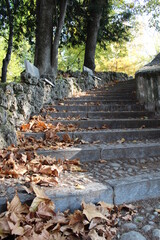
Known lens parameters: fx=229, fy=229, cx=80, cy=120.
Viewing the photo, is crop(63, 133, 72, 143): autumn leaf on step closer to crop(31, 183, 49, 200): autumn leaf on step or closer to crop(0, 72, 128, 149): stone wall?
crop(0, 72, 128, 149): stone wall

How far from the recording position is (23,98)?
4.23 m

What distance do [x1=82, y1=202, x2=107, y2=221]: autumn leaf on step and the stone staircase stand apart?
0.11 meters

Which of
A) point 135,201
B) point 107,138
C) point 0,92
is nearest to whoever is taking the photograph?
point 135,201

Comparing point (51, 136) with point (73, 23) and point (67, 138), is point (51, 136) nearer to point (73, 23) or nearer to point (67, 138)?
point (67, 138)

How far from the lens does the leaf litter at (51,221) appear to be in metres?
1.65

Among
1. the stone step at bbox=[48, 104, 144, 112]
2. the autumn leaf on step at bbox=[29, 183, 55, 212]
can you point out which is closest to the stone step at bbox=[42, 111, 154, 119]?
the stone step at bbox=[48, 104, 144, 112]

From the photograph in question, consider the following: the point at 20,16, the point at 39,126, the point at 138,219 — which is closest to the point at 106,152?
the point at 138,219

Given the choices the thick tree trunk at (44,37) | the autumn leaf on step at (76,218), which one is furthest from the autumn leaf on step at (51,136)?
the thick tree trunk at (44,37)

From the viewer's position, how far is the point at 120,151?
3.22 metres

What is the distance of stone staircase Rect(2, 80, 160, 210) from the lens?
216 centimetres

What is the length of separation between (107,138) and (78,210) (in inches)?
78.4

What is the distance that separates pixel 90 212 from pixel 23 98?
282 cm

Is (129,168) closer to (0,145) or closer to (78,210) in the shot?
(78,210)

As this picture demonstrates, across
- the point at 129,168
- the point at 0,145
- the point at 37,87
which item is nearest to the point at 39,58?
the point at 37,87
